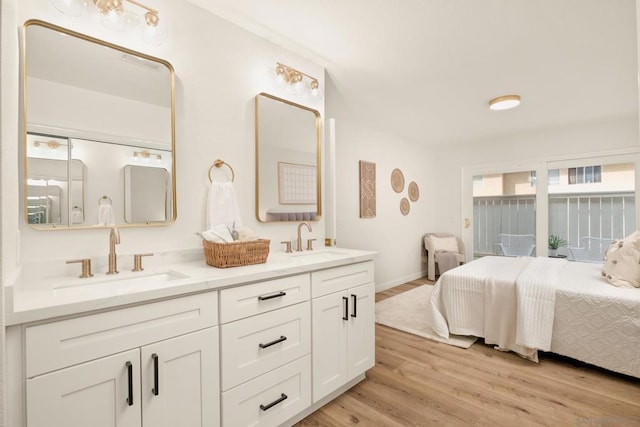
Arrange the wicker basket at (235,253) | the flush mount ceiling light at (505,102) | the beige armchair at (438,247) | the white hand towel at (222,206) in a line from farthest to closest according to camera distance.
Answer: the beige armchair at (438,247) < the flush mount ceiling light at (505,102) < the white hand towel at (222,206) < the wicker basket at (235,253)

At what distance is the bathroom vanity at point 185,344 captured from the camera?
0.96 m

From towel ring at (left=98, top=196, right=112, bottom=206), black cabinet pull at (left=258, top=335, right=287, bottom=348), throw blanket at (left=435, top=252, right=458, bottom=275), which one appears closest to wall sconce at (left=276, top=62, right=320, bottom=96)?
towel ring at (left=98, top=196, right=112, bottom=206)

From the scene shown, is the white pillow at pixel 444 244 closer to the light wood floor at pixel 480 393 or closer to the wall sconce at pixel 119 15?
the light wood floor at pixel 480 393

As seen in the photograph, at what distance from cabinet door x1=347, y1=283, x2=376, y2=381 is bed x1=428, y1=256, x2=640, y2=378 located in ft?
3.60

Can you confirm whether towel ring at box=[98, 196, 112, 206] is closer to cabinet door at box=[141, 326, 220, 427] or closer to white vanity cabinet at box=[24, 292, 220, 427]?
white vanity cabinet at box=[24, 292, 220, 427]

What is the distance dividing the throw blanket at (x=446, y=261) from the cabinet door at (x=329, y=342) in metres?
3.59

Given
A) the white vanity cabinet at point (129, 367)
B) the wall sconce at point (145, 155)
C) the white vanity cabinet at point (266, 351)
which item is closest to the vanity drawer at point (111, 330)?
the white vanity cabinet at point (129, 367)

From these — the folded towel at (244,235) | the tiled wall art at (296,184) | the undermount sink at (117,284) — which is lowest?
the undermount sink at (117,284)

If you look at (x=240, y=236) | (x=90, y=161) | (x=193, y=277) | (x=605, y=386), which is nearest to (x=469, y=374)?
(x=605, y=386)

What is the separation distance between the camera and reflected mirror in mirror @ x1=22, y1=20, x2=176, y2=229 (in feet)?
4.46

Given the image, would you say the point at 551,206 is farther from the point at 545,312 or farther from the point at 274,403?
the point at 274,403

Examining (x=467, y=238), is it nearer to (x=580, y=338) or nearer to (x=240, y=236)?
(x=580, y=338)

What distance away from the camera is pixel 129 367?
1.10m

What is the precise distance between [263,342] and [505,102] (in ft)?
11.3
